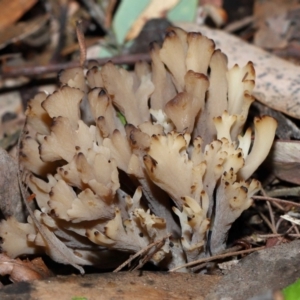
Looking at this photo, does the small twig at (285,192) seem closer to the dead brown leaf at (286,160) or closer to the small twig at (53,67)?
the dead brown leaf at (286,160)

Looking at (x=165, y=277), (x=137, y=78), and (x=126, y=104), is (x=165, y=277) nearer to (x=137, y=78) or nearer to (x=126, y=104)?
(x=126, y=104)

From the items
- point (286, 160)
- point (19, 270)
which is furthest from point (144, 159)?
point (286, 160)

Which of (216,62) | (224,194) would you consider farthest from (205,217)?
(216,62)

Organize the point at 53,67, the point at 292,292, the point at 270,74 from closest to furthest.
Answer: the point at 292,292 < the point at 270,74 < the point at 53,67

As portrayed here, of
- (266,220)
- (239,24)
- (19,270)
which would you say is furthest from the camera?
(239,24)

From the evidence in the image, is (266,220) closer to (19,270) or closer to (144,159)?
(144,159)

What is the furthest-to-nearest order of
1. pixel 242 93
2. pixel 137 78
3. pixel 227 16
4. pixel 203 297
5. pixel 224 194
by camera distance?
pixel 227 16, pixel 137 78, pixel 242 93, pixel 224 194, pixel 203 297
